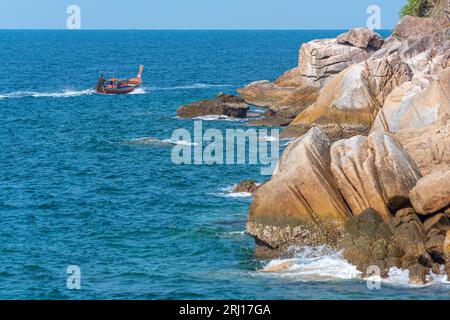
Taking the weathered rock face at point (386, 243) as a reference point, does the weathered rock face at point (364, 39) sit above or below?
above

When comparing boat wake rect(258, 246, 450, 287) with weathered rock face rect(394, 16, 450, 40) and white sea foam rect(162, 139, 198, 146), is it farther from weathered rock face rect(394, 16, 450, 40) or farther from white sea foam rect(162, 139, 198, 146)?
weathered rock face rect(394, 16, 450, 40)

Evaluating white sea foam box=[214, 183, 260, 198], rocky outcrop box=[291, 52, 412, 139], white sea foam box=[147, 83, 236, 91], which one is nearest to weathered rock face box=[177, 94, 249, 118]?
rocky outcrop box=[291, 52, 412, 139]

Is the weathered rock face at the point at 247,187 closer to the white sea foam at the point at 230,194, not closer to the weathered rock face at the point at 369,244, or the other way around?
the white sea foam at the point at 230,194

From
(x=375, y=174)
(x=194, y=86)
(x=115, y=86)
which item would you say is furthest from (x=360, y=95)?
(x=194, y=86)

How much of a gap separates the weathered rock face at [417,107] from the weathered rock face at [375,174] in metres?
6.73

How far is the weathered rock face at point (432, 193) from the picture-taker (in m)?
30.2

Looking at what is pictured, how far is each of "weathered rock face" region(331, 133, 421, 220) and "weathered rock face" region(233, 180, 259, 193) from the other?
11.1 meters

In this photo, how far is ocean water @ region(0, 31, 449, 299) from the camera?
29.9m

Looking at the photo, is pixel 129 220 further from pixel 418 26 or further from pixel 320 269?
pixel 418 26

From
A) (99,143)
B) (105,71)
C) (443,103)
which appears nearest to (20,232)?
(443,103)

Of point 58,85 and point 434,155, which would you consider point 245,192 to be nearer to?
point 434,155

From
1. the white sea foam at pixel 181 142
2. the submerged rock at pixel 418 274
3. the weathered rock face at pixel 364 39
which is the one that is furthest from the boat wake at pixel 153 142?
the submerged rock at pixel 418 274

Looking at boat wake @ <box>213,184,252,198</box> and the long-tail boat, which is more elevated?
the long-tail boat
